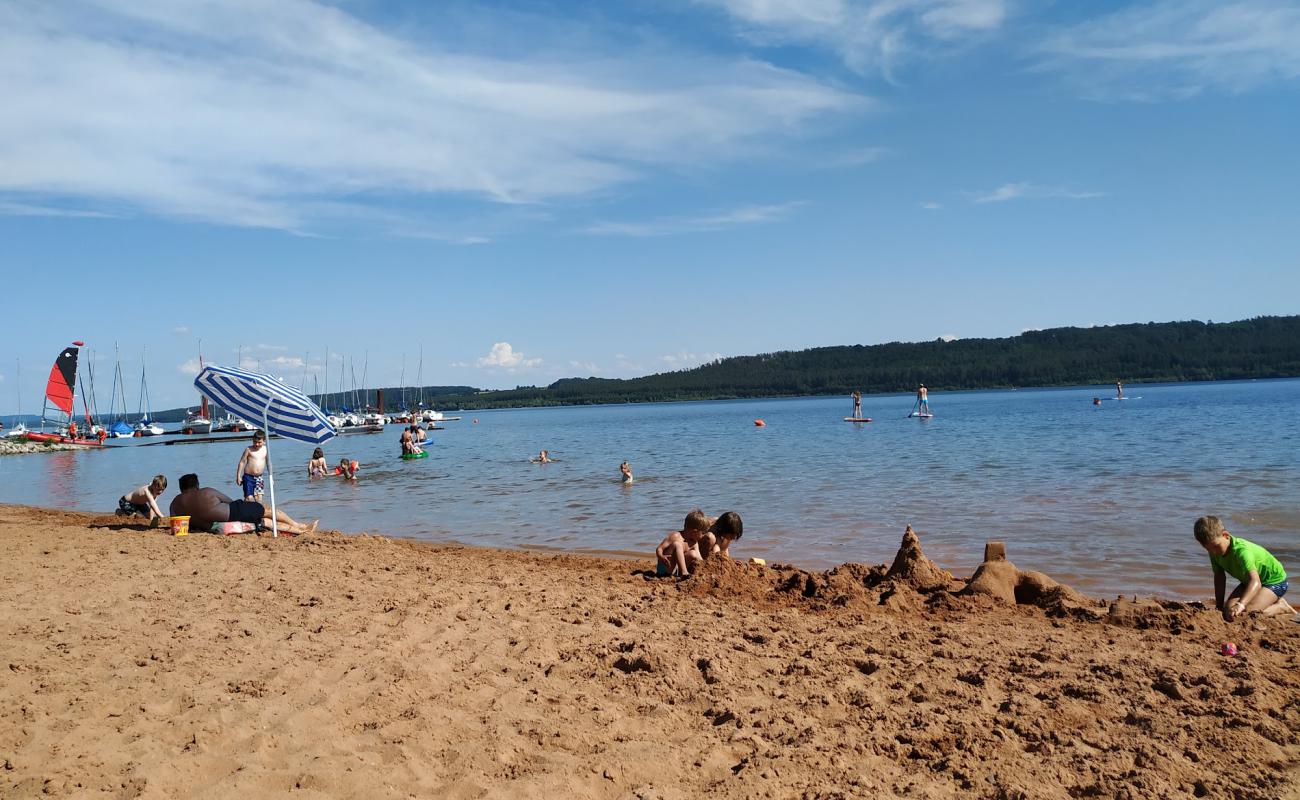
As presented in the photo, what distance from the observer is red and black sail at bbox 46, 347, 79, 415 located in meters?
47.8

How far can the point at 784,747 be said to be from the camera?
428cm

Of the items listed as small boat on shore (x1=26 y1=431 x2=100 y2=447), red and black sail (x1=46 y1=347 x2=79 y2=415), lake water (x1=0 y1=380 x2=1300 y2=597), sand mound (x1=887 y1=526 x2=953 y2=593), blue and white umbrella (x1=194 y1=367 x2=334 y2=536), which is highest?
red and black sail (x1=46 y1=347 x2=79 y2=415)

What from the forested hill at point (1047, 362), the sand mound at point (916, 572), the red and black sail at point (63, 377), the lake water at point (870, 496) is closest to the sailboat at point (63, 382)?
the red and black sail at point (63, 377)

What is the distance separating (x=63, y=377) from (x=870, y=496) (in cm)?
4932

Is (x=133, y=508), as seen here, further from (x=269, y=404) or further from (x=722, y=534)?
(x=722, y=534)

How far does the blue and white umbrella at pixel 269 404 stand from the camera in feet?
37.6

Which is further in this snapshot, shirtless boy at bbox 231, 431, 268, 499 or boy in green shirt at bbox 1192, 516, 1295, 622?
shirtless boy at bbox 231, 431, 268, 499

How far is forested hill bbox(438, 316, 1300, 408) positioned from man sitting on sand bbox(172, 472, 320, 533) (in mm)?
145612

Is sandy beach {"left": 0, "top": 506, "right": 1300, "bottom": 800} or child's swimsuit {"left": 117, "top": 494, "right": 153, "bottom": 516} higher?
child's swimsuit {"left": 117, "top": 494, "right": 153, "bottom": 516}

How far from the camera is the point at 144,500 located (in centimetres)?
1439

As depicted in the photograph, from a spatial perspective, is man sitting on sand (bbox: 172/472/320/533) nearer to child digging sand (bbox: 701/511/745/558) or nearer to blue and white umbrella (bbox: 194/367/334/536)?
blue and white umbrella (bbox: 194/367/334/536)

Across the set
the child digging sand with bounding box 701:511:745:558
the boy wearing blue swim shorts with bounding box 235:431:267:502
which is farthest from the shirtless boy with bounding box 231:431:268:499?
the child digging sand with bounding box 701:511:745:558

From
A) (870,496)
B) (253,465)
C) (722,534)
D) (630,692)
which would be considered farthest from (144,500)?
(870,496)

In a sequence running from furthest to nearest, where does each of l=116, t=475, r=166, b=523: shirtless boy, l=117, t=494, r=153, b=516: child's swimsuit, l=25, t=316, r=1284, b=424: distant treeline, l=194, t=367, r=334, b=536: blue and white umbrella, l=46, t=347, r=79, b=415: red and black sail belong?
l=25, t=316, r=1284, b=424: distant treeline → l=46, t=347, r=79, b=415: red and black sail → l=117, t=494, r=153, b=516: child's swimsuit → l=116, t=475, r=166, b=523: shirtless boy → l=194, t=367, r=334, b=536: blue and white umbrella
